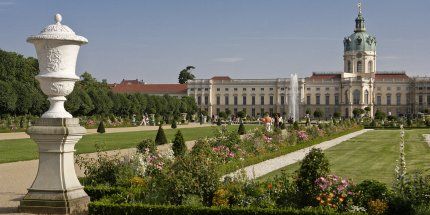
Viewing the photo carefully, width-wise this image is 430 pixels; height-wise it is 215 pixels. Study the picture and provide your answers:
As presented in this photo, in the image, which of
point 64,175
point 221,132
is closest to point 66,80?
point 64,175

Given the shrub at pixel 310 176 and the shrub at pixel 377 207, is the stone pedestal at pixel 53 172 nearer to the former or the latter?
the shrub at pixel 310 176

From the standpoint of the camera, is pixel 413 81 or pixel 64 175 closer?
pixel 64 175

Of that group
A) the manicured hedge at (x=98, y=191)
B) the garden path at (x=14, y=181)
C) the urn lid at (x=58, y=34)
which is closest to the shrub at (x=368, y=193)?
the manicured hedge at (x=98, y=191)

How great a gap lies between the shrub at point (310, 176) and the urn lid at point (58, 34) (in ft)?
8.98

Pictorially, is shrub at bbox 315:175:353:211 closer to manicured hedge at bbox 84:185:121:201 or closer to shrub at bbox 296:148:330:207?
shrub at bbox 296:148:330:207

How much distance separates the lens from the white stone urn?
6594 mm

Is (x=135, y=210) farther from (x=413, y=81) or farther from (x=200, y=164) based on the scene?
(x=413, y=81)

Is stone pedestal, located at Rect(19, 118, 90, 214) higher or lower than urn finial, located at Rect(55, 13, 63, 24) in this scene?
lower

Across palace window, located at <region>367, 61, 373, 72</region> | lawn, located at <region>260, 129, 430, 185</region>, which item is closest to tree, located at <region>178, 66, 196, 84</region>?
palace window, located at <region>367, 61, 373, 72</region>

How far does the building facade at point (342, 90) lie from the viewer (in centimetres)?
8631

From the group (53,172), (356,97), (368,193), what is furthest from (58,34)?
(356,97)

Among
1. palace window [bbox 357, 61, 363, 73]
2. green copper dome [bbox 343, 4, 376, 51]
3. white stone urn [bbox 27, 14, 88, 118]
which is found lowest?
white stone urn [bbox 27, 14, 88, 118]

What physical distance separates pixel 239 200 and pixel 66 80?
228 centimetres

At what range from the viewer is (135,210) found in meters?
6.05
